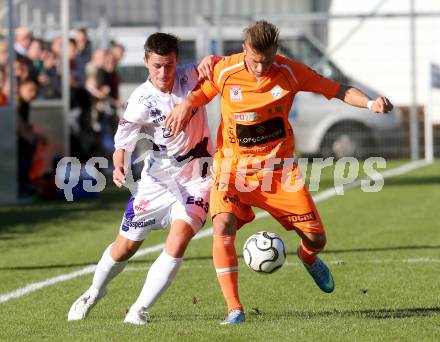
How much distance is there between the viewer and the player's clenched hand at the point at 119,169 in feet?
26.7

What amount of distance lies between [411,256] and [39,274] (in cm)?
324

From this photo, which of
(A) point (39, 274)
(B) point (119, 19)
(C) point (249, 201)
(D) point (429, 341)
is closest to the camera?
(D) point (429, 341)

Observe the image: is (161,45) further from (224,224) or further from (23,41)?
(23,41)

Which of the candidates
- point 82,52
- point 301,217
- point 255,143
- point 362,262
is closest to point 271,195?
point 301,217

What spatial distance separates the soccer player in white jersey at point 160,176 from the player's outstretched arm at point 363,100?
939 millimetres

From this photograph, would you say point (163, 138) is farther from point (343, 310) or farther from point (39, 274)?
point (39, 274)

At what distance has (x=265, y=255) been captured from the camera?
27.3ft

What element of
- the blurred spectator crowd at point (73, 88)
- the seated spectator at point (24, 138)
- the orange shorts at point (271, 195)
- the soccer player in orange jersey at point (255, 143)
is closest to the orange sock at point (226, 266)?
the soccer player in orange jersey at point (255, 143)

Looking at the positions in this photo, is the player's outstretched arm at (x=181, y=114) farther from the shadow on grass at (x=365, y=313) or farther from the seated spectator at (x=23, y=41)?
the seated spectator at (x=23, y=41)

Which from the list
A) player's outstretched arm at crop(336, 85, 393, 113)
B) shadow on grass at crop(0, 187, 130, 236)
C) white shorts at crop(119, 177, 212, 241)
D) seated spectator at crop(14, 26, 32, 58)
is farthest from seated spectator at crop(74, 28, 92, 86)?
player's outstretched arm at crop(336, 85, 393, 113)

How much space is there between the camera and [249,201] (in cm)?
827

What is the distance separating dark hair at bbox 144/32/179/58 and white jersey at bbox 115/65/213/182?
0.93 feet

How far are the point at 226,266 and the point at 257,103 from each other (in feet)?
3.42

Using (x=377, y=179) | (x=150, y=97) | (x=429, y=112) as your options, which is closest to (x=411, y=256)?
(x=150, y=97)
